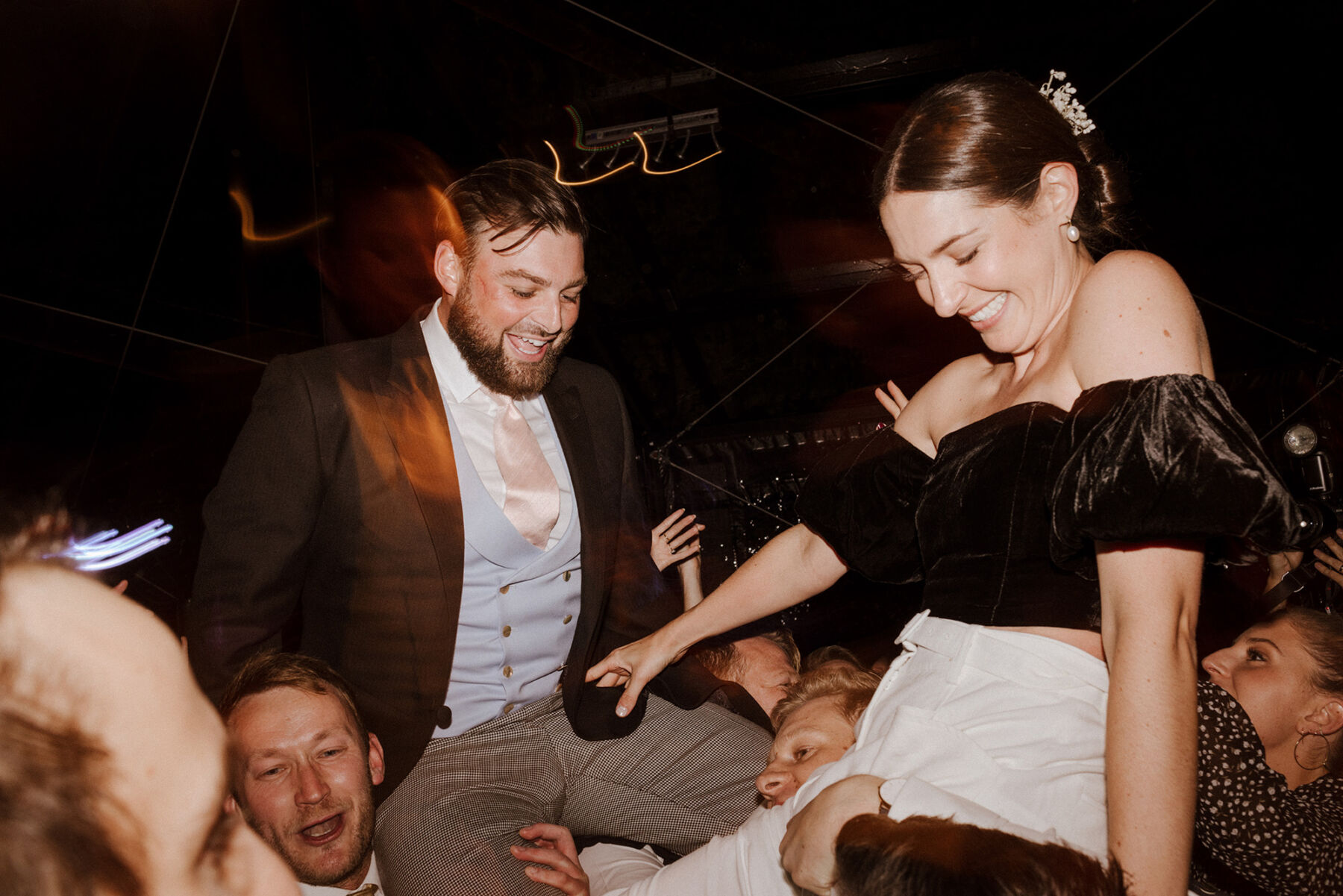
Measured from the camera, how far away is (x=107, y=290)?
333cm

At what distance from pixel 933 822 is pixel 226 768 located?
35.6 inches

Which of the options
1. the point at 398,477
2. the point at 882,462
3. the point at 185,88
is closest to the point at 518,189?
the point at 398,477

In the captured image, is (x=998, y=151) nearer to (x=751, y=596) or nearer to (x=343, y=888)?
(x=751, y=596)

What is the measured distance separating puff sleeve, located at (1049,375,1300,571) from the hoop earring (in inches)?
65.1

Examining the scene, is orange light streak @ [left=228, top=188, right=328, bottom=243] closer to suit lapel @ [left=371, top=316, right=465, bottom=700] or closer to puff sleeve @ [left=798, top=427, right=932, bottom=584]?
suit lapel @ [left=371, top=316, right=465, bottom=700]

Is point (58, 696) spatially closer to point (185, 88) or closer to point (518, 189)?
point (518, 189)

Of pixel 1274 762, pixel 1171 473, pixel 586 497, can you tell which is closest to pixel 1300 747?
pixel 1274 762

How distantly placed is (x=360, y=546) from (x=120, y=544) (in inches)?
81.7

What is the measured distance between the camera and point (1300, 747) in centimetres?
239

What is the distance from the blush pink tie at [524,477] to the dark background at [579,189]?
1763 millimetres

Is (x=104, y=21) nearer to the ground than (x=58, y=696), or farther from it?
farther from it

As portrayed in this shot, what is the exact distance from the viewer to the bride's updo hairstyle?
57.6 inches

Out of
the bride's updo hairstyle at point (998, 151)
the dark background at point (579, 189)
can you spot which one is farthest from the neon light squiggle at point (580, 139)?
the bride's updo hairstyle at point (998, 151)

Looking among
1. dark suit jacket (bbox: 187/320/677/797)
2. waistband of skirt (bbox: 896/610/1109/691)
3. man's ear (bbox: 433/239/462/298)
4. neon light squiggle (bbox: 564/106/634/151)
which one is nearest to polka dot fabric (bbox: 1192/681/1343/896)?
waistband of skirt (bbox: 896/610/1109/691)
